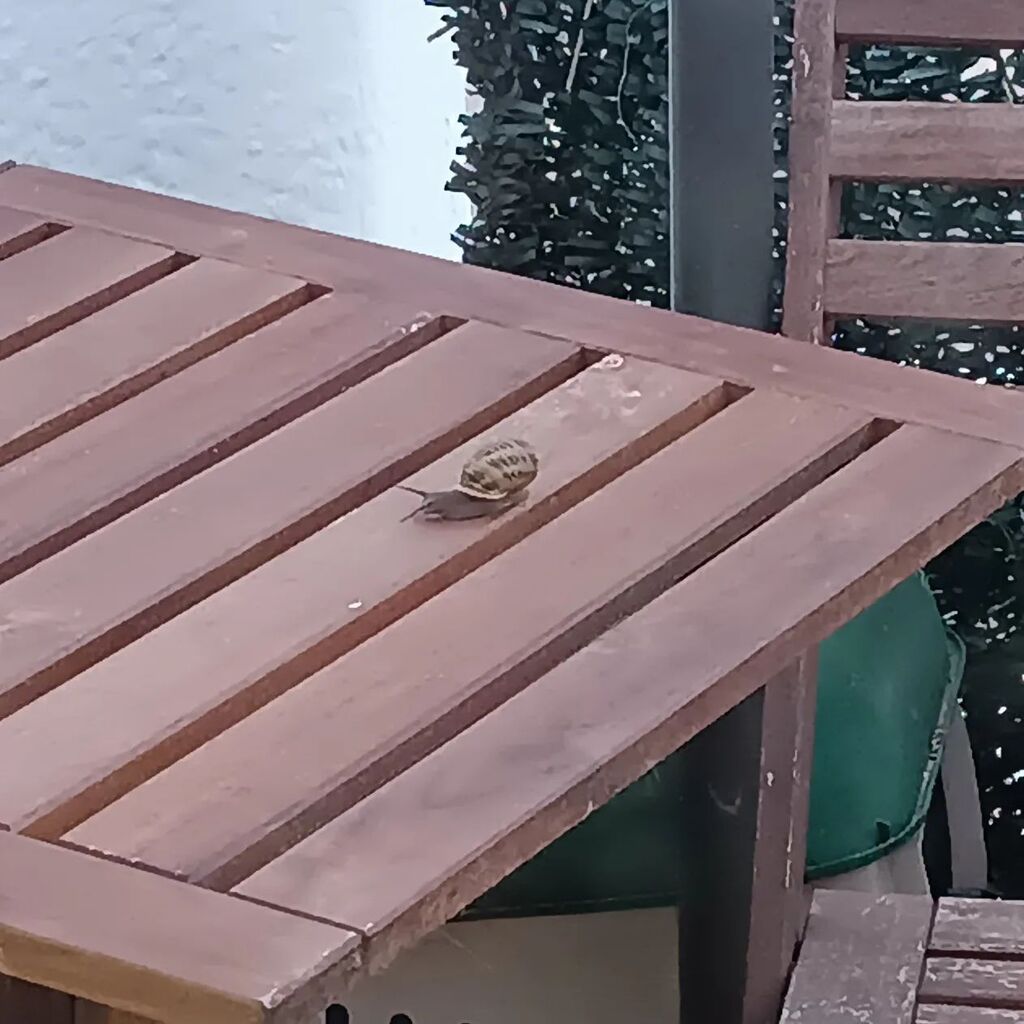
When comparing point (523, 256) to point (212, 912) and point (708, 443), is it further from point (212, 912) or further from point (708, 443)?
point (212, 912)

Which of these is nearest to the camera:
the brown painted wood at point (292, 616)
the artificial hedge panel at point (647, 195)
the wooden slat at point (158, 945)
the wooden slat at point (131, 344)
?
the wooden slat at point (158, 945)

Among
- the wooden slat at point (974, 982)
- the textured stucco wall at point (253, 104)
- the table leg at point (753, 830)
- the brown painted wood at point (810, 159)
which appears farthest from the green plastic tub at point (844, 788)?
the textured stucco wall at point (253, 104)

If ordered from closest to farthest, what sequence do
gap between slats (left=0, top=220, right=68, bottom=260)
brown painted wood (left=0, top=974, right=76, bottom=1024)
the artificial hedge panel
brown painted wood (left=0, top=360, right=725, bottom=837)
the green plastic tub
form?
brown painted wood (left=0, top=360, right=725, bottom=837) → brown painted wood (left=0, top=974, right=76, bottom=1024) → gap between slats (left=0, top=220, right=68, bottom=260) → the green plastic tub → the artificial hedge panel

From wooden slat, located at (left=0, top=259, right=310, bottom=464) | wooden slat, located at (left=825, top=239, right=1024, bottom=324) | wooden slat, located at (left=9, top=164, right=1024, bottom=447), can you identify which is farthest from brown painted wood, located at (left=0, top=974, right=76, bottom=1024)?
wooden slat, located at (left=825, top=239, right=1024, bottom=324)

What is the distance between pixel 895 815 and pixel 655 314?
22.8 inches

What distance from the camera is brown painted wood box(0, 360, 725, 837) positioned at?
2.02ft

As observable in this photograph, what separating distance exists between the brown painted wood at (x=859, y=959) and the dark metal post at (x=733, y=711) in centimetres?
2

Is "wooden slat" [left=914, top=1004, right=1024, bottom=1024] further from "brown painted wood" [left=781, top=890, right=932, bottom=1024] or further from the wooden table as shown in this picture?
the wooden table

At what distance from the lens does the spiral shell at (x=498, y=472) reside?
772 millimetres

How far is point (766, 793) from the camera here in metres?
1.25

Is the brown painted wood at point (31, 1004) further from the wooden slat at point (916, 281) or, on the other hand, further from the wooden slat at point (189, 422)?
the wooden slat at point (916, 281)

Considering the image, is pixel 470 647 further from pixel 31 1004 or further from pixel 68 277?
pixel 68 277

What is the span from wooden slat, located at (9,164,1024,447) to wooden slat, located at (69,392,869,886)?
0.04 m

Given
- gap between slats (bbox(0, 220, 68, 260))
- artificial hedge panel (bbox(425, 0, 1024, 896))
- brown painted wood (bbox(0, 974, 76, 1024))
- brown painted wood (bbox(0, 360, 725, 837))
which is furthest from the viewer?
artificial hedge panel (bbox(425, 0, 1024, 896))
